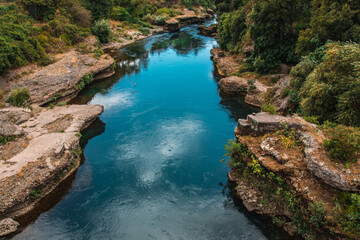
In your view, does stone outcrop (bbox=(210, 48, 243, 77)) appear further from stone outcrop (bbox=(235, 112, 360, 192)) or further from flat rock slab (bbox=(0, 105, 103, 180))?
flat rock slab (bbox=(0, 105, 103, 180))

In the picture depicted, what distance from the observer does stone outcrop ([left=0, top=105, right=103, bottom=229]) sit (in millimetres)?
14992

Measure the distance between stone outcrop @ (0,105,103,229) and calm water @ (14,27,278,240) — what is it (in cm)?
163

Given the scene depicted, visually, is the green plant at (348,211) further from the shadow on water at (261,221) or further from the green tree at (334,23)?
the green tree at (334,23)

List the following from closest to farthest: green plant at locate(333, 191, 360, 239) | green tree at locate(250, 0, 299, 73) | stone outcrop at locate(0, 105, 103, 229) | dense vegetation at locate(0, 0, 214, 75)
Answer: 1. green plant at locate(333, 191, 360, 239)
2. stone outcrop at locate(0, 105, 103, 229)
3. green tree at locate(250, 0, 299, 73)
4. dense vegetation at locate(0, 0, 214, 75)

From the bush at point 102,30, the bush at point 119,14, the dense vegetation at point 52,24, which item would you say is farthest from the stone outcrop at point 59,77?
the bush at point 119,14

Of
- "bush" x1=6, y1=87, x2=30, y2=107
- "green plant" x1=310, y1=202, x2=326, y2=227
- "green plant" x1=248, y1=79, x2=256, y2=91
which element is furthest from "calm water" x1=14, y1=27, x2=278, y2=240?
"bush" x1=6, y1=87, x2=30, y2=107

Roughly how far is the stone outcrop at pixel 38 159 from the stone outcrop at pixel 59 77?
15.8 ft

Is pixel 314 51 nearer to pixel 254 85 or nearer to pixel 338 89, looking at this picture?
pixel 254 85

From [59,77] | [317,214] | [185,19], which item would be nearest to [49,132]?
[59,77]

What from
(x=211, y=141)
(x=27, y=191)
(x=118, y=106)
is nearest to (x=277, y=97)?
(x=211, y=141)

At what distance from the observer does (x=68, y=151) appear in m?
18.6

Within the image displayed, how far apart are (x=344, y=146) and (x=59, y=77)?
32482mm

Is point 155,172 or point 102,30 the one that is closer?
point 155,172

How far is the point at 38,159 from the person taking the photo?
55.6 ft
